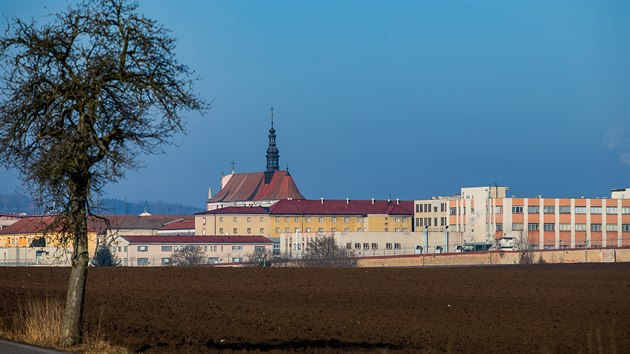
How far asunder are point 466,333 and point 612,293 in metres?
20.2

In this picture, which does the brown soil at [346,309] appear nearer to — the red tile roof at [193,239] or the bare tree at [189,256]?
the bare tree at [189,256]

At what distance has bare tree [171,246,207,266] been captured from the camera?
149 metres

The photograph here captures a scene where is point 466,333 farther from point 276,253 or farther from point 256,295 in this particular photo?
point 276,253

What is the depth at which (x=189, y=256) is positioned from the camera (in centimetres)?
15075

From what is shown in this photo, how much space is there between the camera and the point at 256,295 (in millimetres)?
44844

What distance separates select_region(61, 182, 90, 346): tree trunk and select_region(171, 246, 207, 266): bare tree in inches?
4947

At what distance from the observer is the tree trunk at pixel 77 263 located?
68.0ft

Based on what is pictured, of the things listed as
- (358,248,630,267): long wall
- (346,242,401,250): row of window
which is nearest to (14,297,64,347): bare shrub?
(358,248,630,267): long wall

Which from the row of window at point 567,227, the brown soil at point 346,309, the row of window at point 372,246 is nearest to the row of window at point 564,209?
the row of window at point 567,227

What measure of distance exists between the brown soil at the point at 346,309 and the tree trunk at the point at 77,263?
76cm

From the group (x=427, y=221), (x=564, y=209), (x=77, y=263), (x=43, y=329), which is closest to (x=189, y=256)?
(x=427, y=221)

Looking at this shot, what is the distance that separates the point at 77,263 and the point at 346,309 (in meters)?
16.8

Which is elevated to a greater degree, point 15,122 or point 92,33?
point 92,33

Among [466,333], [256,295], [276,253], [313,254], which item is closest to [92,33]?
[466,333]
